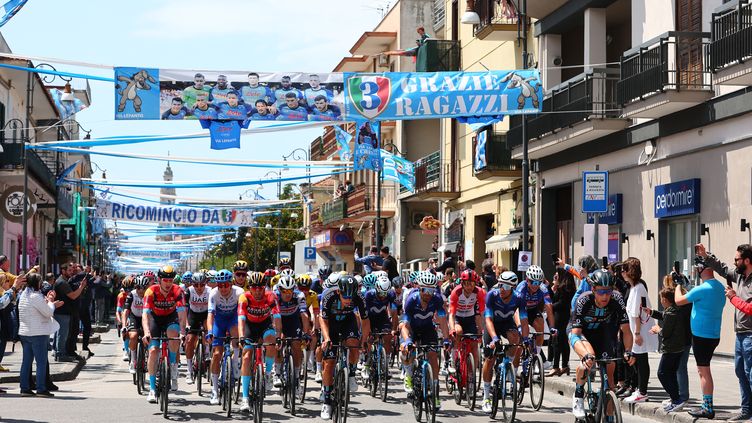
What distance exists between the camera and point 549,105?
29391 millimetres

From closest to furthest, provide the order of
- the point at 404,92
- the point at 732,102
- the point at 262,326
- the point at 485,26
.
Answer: the point at 262,326 → the point at 732,102 → the point at 404,92 → the point at 485,26

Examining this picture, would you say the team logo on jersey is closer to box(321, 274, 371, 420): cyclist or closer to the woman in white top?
the woman in white top

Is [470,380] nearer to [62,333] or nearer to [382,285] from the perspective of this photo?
[382,285]

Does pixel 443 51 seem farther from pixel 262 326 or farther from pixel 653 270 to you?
pixel 262 326

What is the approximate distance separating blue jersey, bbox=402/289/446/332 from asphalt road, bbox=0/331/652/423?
115 cm

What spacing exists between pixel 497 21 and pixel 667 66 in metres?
12.2

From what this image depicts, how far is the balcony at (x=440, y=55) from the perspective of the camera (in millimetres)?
41375

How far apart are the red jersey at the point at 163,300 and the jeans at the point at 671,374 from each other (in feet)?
21.3

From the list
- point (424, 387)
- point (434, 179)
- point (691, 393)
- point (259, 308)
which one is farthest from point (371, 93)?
point (434, 179)

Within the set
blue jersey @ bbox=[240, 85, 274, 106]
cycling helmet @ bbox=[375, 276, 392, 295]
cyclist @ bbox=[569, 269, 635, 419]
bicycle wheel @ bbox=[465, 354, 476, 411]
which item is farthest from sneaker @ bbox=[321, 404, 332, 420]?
blue jersey @ bbox=[240, 85, 274, 106]

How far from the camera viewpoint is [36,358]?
56.0 ft

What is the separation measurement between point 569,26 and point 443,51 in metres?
10.9

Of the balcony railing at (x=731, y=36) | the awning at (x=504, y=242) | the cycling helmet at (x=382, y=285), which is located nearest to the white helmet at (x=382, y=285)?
the cycling helmet at (x=382, y=285)

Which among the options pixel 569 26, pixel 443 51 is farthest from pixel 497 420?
pixel 443 51
